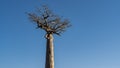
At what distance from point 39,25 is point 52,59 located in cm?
237

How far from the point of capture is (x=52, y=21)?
25188 millimetres

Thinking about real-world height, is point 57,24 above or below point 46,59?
above

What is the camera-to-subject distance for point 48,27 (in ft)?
82.2

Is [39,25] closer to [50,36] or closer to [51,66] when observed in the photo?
[50,36]

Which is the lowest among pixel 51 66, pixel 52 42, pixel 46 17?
pixel 51 66

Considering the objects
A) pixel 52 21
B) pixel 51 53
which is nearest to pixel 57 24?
pixel 52 21

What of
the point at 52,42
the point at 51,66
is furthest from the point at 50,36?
the point at 51,66

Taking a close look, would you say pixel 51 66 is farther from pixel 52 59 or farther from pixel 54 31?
pixel 54 31

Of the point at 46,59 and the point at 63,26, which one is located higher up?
the point at 63,26

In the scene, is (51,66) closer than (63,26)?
Yes

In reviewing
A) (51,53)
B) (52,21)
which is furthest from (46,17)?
(51,53)

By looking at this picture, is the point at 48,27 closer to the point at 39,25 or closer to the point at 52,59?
the point at 39,25

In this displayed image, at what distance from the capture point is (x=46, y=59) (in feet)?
79.5

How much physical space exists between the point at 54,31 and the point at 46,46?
45.0 inches
